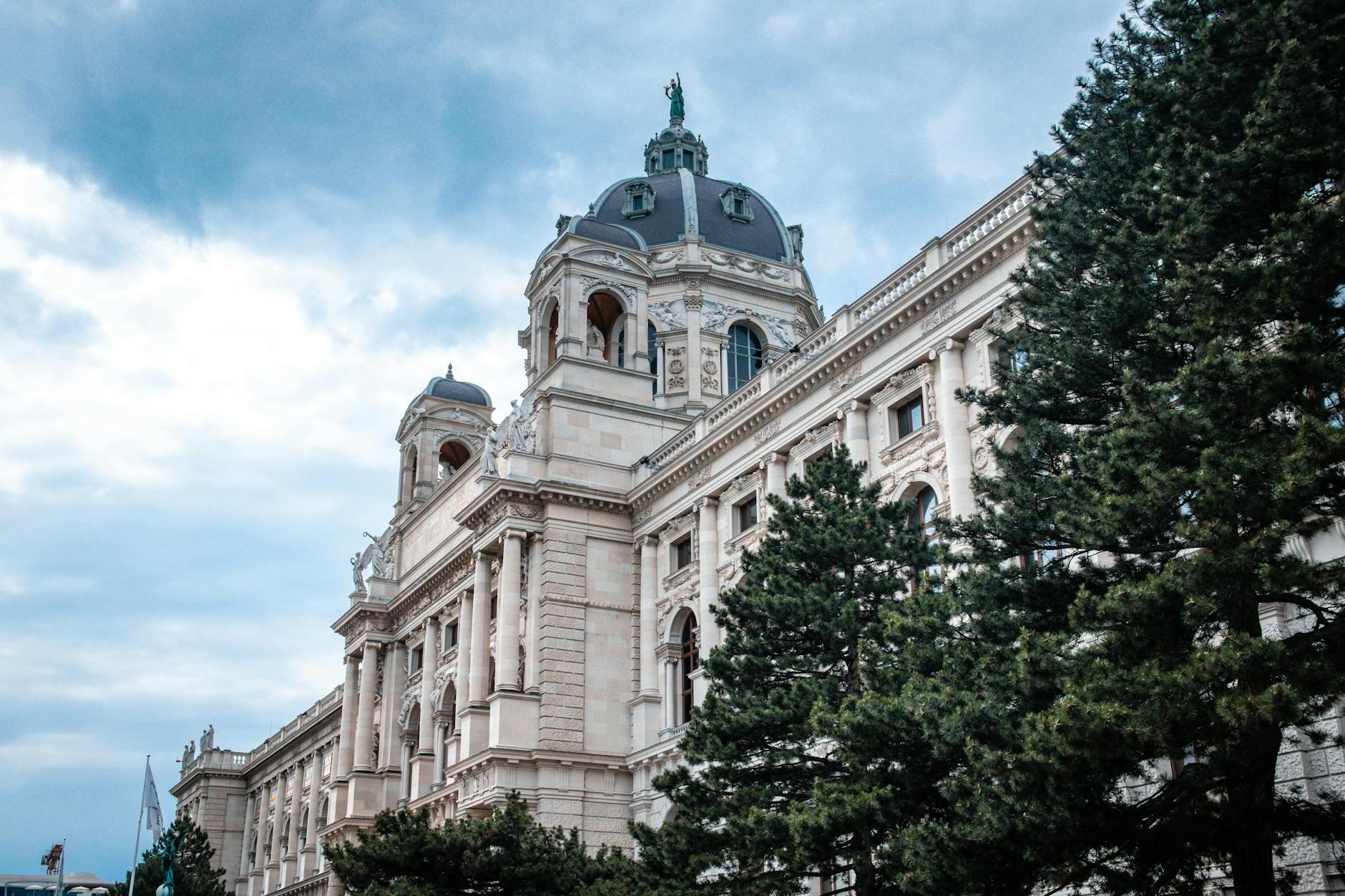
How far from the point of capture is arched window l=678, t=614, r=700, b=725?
127ft

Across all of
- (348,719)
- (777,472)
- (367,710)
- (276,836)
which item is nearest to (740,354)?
(367,710)

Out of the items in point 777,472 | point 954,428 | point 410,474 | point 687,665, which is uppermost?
point 410,474

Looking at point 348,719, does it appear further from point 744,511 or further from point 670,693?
point 744,511

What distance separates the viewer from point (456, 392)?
59688 mm

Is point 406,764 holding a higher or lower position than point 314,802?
lower

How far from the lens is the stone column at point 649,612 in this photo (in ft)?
132

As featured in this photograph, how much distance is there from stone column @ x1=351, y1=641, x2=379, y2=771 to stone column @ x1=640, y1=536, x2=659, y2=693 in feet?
53.9

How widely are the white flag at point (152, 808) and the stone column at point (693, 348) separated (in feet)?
75.8

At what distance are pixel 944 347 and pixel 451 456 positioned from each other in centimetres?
3336

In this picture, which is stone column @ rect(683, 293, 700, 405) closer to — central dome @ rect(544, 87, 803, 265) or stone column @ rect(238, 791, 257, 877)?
central dome @ rect(544, 87, 803, 265)

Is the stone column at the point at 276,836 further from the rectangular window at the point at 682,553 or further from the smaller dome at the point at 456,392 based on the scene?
the rectangular window at the point at 682,553

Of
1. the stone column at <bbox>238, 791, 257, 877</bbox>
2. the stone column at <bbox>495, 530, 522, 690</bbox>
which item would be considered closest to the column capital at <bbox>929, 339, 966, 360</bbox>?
the stone column at <bbox>495, 530, 522, 690</bbox>

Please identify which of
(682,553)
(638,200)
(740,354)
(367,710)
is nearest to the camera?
(682,553)

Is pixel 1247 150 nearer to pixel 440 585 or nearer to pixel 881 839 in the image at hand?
pixel 881 839
